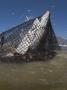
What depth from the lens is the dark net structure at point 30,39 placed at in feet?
123

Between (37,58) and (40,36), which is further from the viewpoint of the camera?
(40,36)

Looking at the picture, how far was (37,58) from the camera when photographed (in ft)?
118

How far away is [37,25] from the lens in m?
39.8

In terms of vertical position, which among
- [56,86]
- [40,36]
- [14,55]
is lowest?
[56,86]

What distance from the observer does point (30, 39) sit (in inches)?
1528

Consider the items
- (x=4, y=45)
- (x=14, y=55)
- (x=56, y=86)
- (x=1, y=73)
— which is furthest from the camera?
(x=4, y=45)

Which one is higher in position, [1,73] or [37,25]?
[37,25]

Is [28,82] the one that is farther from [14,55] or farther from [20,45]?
[20,45]

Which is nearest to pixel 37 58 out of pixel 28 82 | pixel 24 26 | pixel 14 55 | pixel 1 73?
pixel 14 55

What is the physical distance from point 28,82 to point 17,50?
54.0 ft

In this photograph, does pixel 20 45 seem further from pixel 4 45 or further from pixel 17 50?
pixel 4 45

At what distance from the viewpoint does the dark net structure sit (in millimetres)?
37562

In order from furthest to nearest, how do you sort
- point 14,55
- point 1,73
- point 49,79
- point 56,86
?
1. point 14,55
2. point 1,73
3. point 49,79
4. point 56,86

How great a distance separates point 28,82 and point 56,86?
262 cm
